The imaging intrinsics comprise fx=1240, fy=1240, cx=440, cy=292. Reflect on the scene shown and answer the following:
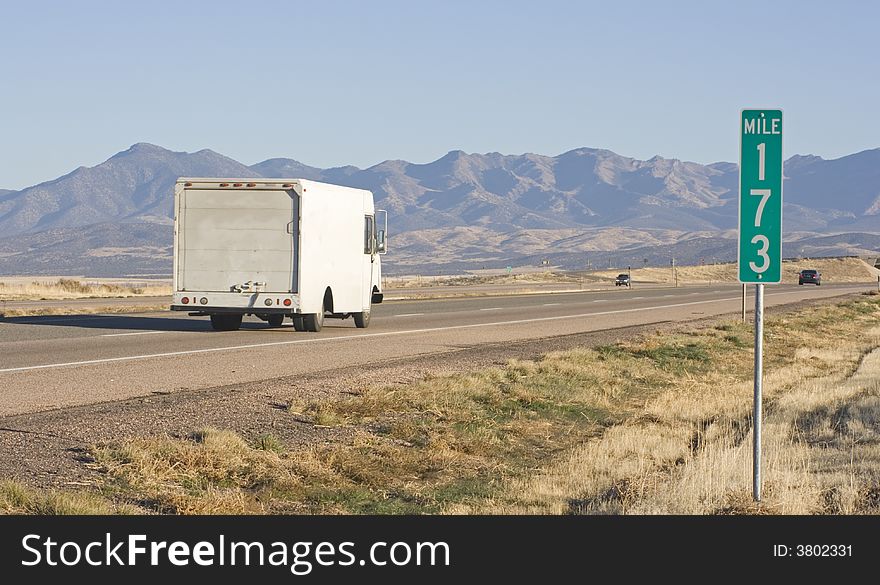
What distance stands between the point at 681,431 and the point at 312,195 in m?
11.5

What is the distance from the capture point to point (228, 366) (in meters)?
18.2

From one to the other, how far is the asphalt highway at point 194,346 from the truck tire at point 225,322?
231 mm

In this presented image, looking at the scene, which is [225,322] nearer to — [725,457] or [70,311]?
[70,311]

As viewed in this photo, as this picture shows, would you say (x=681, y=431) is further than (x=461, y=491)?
Yes

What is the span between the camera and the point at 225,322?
26000 mm

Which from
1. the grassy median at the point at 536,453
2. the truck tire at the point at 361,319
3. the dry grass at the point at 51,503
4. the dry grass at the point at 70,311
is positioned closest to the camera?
the dry grass at the point at 51,503

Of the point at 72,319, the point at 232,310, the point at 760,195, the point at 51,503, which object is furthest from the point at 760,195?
the point at 72,319

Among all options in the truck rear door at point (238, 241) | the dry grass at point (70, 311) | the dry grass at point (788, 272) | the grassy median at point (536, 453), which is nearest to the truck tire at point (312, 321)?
the truck rear door at point (238, 241)

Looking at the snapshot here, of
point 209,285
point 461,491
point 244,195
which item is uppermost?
point 244,195

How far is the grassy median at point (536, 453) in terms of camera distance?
9.52 metres

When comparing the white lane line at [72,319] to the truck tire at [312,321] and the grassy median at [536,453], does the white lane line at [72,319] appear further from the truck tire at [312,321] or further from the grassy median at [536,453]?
the grassy median at [536,453]
